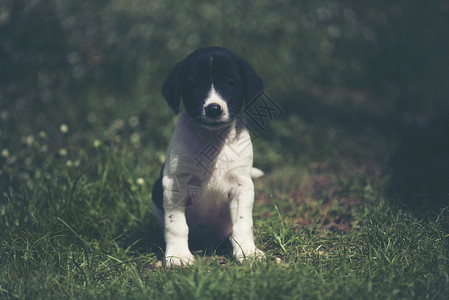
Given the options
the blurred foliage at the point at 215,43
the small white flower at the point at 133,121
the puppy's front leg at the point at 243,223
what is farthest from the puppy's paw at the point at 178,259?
the blurred foliage at the point at 215,43

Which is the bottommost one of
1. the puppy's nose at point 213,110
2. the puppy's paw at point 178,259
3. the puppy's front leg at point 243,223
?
the puppy's paw at point 178,259

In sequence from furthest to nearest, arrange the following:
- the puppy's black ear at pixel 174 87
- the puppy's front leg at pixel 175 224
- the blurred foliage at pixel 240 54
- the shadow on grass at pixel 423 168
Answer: the blurred foliage at pixel 240 54 < the shadow on grass at pixel 423 168 < the puppy's black ear at pixel 174 87 < the puppy's front leg at pixel 175 224

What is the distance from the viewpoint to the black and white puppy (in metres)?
3.20

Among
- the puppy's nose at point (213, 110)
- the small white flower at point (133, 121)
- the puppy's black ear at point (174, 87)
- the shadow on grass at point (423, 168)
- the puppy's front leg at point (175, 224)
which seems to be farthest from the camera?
the small white flower at point (133, 121)

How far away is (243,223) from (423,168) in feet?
7.94

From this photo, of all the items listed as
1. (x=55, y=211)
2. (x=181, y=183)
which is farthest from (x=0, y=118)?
(x=181, y=183)

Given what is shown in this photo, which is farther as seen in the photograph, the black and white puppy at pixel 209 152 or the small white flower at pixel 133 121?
the small white flower at pixel 133 121

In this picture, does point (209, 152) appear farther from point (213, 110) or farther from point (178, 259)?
point (178, 259)

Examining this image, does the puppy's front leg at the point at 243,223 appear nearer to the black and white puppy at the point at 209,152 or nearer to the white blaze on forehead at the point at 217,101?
the black and white puppy at the point at 209,152

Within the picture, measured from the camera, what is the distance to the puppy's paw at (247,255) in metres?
2.98

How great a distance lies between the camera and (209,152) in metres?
3.31

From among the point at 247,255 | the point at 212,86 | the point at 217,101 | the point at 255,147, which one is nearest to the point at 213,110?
the point at 217,101

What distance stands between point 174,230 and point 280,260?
803 mm

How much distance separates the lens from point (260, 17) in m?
8.27
